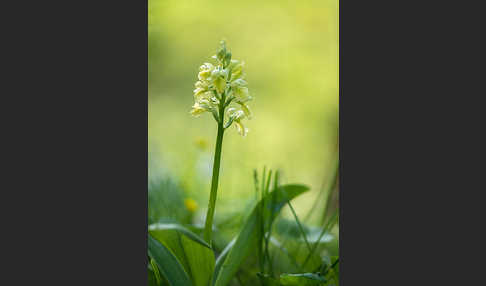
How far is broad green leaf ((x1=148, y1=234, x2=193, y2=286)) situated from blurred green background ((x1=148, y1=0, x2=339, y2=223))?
3.14ft

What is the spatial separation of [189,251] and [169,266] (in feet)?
0.30

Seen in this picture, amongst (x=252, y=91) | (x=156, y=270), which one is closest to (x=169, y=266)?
(x=156, y=270)

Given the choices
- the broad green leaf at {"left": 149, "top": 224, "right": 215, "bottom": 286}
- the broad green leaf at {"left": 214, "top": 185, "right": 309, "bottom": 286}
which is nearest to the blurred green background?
the broad green leaf at {"left": 214, "top": 185, "right": 309, "bottom": 286}

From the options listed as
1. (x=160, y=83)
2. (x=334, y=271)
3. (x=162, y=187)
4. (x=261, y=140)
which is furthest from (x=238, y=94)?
(x=261, y=140)

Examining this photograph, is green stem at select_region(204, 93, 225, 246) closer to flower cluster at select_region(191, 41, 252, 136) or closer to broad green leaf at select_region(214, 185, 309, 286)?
flower cluster at select_region(191, 41, 252, 136)

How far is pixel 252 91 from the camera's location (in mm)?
3189

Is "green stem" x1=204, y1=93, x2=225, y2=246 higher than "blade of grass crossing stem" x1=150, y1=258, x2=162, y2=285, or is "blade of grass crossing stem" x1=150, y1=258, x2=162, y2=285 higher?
"green stem" x1=204, y1=93, x2=225, y2=246

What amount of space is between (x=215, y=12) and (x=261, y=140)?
3.08 feet

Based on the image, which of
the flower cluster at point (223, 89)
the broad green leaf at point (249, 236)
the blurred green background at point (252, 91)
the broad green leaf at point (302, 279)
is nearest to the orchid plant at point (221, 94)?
the flower cluster at point (223, 89)

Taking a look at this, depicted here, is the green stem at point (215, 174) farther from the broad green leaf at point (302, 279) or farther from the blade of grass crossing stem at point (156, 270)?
the broad green leaf at point (302, 279)

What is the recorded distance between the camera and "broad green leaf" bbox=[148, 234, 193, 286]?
1623mm

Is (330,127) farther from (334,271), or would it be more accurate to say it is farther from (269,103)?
(334,271)

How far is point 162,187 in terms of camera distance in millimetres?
2486

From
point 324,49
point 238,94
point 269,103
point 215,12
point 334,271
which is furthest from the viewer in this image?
point 269,103
